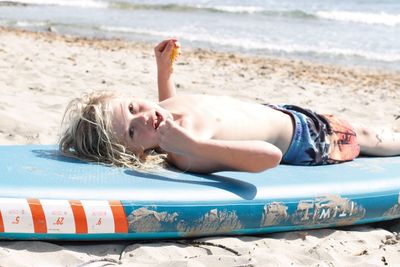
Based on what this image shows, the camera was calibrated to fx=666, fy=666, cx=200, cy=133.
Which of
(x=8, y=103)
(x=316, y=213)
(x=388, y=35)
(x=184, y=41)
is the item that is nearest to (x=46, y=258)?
(x=316, y=213)

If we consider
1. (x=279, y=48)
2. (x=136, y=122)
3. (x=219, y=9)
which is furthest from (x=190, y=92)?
(x=219, y=9)

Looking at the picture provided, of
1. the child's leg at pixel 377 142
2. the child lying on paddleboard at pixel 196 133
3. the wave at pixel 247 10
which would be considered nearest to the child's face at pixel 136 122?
the child lying on paddleboard at pixel 196 133

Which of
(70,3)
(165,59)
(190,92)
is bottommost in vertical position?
(70,3)

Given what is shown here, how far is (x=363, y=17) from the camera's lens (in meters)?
16.6

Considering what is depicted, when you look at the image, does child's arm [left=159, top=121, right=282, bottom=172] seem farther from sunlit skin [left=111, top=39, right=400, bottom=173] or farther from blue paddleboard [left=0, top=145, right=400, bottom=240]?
blue paddleboard [left=0, top=145, right=400, bottom=240]

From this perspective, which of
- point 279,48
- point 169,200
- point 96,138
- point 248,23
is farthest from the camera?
point 248,23

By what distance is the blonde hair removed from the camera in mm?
3285

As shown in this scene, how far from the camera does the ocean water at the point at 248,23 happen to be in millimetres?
11469

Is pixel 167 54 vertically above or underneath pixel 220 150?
above

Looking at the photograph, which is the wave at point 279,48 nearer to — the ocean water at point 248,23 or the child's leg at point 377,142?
the ocean water at point 248,23

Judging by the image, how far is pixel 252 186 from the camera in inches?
126

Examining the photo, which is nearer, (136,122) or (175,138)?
(175,138)

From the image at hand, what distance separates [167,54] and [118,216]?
1.46 meters

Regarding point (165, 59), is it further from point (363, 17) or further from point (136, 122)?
point (363, 17)
